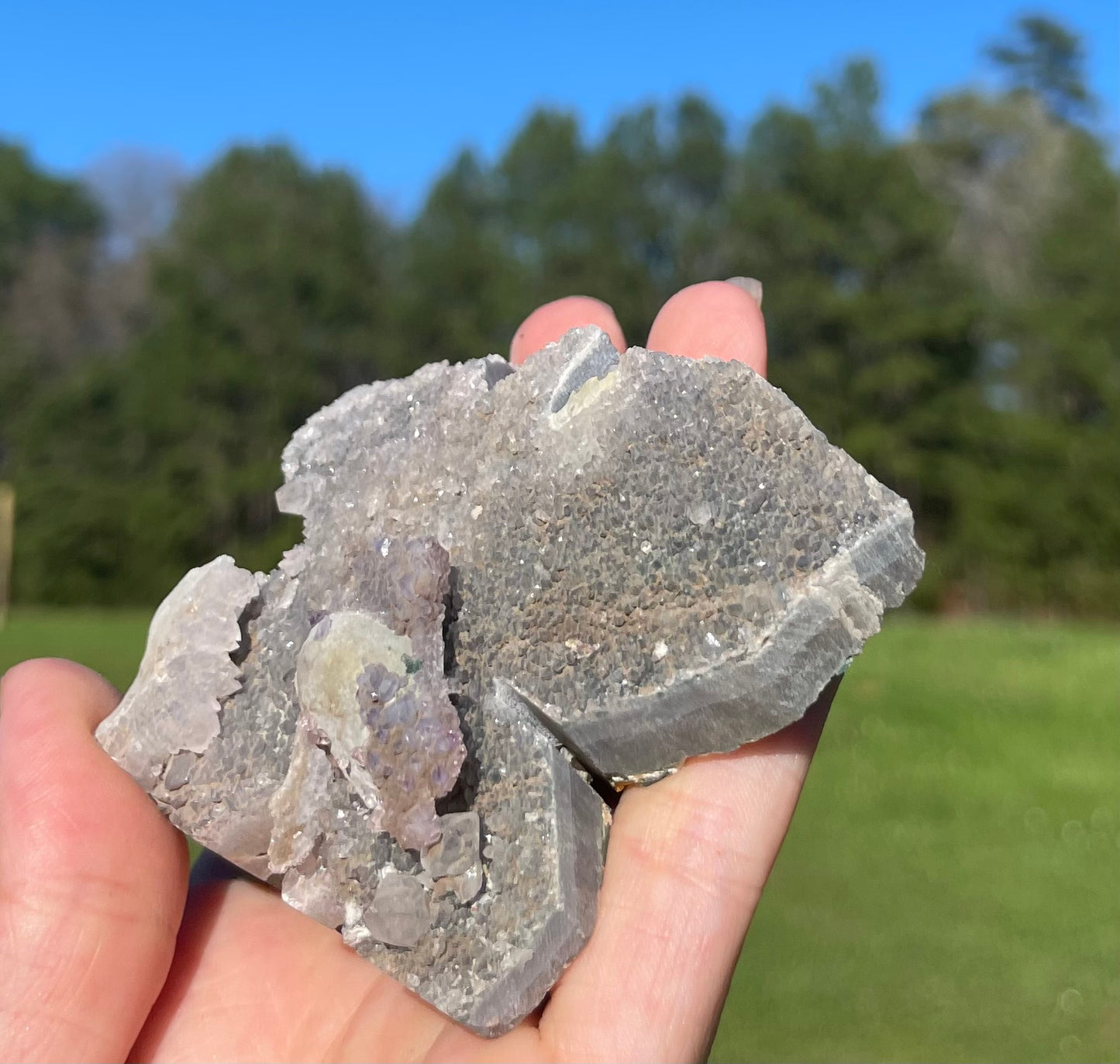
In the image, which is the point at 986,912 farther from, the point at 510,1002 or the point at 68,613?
the point at 68,613

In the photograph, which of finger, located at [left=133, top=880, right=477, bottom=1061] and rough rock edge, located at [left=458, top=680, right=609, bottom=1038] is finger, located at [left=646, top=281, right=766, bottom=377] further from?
finger, located at [left=133, top=880, right=477, bottom=1061]

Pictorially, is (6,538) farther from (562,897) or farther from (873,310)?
(562,897)

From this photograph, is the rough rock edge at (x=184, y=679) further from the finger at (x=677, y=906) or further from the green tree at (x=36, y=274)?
the green tree at (x=36, y=274)

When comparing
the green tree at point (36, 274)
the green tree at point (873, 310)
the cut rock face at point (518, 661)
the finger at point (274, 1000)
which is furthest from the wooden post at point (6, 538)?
the cut rock face at point (518, 661)

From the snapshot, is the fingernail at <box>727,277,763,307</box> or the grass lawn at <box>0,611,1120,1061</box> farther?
the grass lawn at <box>0,611,1120,1061</box>

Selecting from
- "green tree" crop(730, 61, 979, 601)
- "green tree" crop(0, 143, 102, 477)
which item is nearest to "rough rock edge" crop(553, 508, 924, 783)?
"green tree" crop(730, 61, 979, 601)

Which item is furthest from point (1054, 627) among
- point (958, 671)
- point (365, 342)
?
point (365, 342)

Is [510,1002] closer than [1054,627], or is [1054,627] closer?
[510,1002]

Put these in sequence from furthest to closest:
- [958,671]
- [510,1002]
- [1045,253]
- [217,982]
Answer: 1. [1045,253]
2. [958,671]
3. [217,982]
4. [510,1002]
